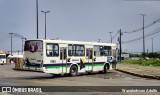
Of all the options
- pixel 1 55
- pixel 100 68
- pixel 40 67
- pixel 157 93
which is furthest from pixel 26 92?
pixel 1 55

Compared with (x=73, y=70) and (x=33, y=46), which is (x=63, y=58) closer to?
(x=73, y=70)

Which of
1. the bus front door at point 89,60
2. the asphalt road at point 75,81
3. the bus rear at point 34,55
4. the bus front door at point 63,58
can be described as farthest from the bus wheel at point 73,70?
the bus rear at point 34,55

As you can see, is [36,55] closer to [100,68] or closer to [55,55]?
[55,55]

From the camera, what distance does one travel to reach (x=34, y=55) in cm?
2580

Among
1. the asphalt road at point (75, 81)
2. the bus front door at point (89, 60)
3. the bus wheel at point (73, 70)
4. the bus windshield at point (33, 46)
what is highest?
the bus windshield at point (33, 46)

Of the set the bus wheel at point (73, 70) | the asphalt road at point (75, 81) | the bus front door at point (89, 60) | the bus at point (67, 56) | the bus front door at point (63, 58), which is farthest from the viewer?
the bus front door at point (89, 60)

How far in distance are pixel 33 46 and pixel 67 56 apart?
3076 millimetres

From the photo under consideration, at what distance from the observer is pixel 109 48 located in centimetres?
3406

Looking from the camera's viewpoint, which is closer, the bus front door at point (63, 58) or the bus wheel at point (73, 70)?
the bus front door at point (63, 58)

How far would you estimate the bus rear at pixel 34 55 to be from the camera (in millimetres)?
25466

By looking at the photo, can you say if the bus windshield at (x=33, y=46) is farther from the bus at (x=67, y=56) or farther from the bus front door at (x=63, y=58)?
the bus front door at (x=63, y=58)

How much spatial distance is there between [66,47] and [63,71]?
5.96 ft

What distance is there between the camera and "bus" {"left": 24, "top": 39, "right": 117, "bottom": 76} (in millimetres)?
25677

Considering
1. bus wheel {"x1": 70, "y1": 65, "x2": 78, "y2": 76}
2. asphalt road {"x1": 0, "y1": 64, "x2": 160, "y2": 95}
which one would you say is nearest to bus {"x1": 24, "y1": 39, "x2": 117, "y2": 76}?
bus wheel {"x1": 70, "y1": 65, "x2": 78, "y2": 76}
